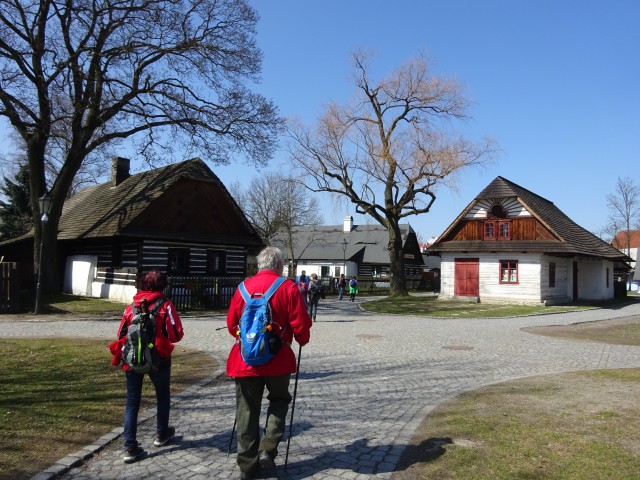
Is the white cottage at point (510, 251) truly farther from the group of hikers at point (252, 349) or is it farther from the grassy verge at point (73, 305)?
the group of hikers at point (252, 349)

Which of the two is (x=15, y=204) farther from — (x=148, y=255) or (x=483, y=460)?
(x=483, y=460)

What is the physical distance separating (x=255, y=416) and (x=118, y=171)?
2989cm

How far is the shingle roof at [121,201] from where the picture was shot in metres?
25.0

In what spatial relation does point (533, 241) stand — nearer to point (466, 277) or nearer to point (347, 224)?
point (466, 277)

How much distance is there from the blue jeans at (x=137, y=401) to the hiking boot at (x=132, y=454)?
35 millimetres

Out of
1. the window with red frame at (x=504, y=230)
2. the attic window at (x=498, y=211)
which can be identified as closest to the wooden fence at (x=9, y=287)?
the window with red frame at (x=504, y=230)

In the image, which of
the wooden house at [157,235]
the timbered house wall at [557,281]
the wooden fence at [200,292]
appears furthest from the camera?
the timbered house wall at [557,281]

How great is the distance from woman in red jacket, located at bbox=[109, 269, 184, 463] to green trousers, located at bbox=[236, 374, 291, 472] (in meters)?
0.94

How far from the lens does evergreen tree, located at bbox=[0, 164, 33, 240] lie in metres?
39.9

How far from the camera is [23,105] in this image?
22172 millimetres

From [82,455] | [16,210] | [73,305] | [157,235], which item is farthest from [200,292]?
[16,210]

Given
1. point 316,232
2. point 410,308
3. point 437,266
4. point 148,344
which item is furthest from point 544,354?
point 437,266

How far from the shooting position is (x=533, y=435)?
556cm

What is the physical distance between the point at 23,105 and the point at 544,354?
21513 mm
